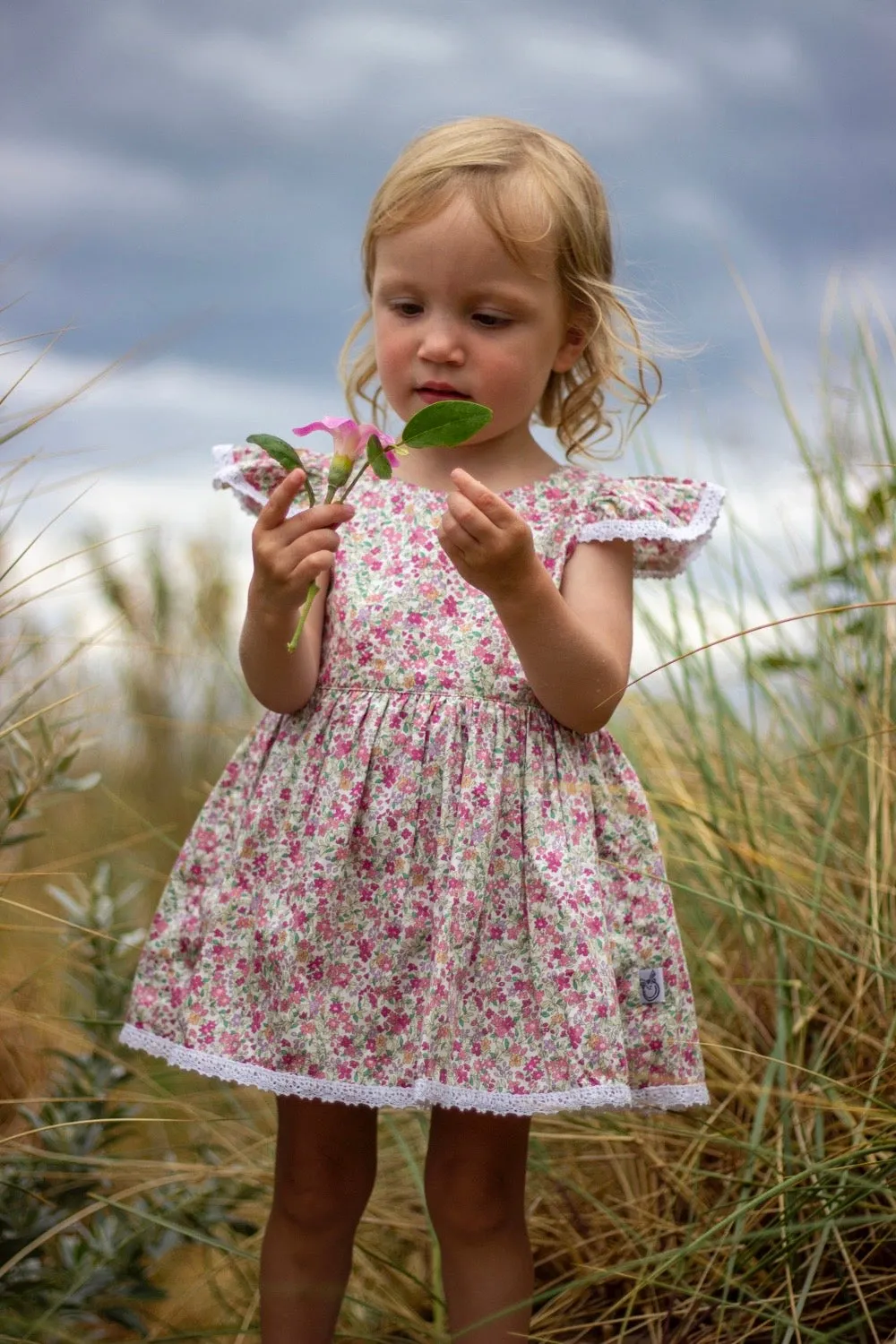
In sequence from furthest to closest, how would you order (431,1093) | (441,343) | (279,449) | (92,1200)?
(92,1200), (441,343), (431,1093), (279,449)

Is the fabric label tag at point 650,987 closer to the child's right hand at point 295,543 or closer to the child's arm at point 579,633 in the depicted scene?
the child's arm at point 579,633

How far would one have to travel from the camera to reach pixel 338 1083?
5.34ft

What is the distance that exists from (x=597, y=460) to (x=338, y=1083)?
93 centimetres

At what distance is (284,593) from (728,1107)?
1.09 meters

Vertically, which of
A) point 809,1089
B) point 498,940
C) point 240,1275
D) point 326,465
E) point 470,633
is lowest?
point 240,1275

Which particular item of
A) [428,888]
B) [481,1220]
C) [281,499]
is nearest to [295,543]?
[281,499]

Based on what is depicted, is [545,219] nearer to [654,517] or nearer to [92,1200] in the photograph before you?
[654,517]

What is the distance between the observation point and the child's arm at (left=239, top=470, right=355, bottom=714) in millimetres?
1565

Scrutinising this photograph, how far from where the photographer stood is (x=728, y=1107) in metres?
2.13

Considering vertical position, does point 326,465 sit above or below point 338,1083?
above

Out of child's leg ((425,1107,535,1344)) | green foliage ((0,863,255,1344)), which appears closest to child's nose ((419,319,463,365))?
green foliage ((0,863,255,1344))

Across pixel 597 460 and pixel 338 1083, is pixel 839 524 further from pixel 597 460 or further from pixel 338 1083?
pixel 338 1083

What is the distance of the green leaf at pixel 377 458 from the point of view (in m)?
1.46

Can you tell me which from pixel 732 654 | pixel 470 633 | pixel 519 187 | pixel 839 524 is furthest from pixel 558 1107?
pixel 839 524
